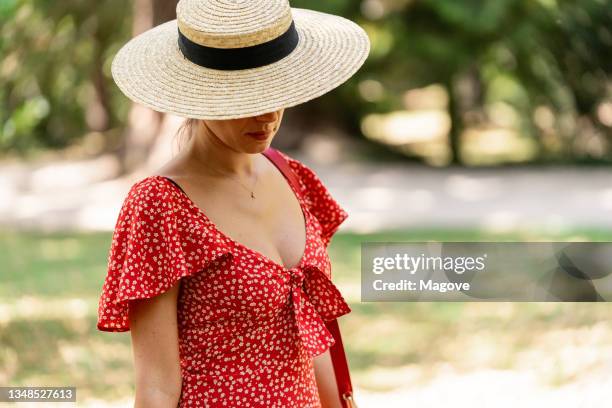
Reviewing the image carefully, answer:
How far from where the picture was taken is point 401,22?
13938 millimetres

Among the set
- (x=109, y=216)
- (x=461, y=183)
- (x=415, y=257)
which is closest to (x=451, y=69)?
(x=461, y=183)

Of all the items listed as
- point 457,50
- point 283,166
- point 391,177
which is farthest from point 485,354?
point 457,50

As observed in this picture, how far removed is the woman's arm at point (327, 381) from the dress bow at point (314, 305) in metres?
0.13

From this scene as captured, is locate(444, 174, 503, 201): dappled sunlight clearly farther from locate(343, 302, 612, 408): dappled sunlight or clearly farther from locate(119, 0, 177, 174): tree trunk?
locate(343, 302, 612, 408): dappled sunlight

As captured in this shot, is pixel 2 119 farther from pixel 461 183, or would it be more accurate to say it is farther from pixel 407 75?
pixel 407 75

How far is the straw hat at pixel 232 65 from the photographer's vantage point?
76.5 inches

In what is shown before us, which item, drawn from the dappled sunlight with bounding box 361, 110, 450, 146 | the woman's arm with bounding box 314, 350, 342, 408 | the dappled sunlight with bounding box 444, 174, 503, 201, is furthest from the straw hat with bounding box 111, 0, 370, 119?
the dappled sunlight with bounding box 361, 110, 450, 146

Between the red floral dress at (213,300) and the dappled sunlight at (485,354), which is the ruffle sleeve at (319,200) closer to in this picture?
the red floral dress at (213,300)

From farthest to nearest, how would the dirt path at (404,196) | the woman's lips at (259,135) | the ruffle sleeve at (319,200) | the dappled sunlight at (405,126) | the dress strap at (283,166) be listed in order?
the dappled sunlight at (405,126)
the dirt path at (404,196)
the ruffle sleeve at (319,200)
the dress strap at (283,166)
the woman's lips at (259,135)

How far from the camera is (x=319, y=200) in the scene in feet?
7.91

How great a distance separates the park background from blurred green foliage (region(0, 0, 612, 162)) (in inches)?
1.1

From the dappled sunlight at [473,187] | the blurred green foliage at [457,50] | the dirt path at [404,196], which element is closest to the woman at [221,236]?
the dirt path at [404,196]

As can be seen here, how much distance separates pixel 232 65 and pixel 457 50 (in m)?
12.2

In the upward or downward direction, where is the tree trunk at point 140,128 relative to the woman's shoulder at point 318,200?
downward
